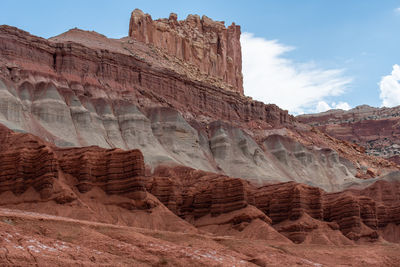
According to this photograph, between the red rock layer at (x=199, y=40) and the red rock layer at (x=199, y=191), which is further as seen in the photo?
the red rock layer at (x=199, y=40)

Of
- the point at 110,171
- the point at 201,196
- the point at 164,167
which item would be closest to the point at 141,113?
the point at 164,167

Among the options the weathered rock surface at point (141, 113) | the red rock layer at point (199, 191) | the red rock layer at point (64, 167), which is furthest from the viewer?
the weathered rock surface at point (141, 113)

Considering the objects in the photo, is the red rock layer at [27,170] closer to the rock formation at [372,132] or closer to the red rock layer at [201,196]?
the red rock layer at [201,196]

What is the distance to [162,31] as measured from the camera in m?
134

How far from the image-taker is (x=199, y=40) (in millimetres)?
144750

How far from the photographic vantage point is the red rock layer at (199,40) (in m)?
132

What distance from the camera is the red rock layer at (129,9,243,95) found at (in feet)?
434

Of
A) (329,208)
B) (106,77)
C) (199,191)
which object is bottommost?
(329,208)

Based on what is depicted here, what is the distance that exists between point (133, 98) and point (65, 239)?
2488 inches

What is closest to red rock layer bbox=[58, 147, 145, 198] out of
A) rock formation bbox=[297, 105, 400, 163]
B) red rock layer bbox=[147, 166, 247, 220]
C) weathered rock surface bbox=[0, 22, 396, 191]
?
red rock layer bbox=[147, 166, 247, 220]

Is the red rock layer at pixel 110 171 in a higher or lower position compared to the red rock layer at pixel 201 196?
higher

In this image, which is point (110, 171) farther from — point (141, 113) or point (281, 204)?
point (141, 113)

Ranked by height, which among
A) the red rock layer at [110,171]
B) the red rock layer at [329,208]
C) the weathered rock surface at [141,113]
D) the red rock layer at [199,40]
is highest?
the red rock layer at [199,40]

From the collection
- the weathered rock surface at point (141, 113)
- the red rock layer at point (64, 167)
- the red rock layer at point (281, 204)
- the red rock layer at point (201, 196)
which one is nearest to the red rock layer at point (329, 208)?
the red rock layer at point (281, 204)
